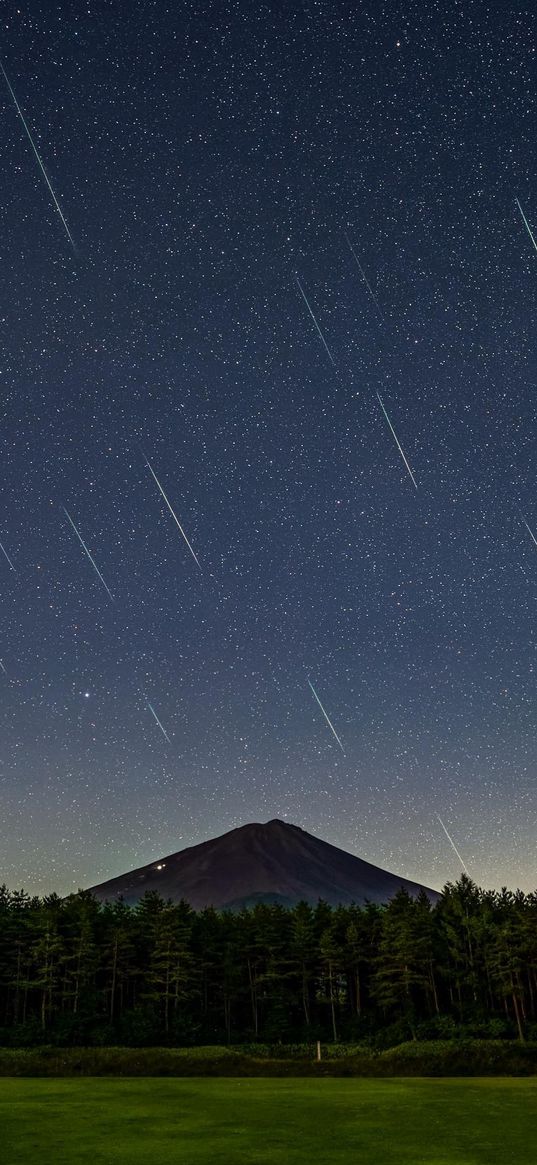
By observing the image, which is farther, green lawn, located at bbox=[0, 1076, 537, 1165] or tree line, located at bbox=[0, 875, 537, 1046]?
tree line, located at bbox=[0, 875, 537, 1046]

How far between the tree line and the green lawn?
44165 mm

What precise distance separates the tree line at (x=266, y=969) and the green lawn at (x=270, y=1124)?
1739 inches

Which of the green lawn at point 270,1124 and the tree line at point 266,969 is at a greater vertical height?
the tree line at point 266,969

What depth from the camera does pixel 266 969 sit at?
85.5 m

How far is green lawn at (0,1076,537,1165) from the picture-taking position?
15945 millimetres

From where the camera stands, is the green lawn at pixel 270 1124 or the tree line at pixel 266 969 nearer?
the green lawn at pixel 270 1124

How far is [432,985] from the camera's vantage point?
79.1 meters

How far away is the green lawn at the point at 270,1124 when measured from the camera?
15945 mm

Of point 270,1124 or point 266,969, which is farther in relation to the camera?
point 266,969

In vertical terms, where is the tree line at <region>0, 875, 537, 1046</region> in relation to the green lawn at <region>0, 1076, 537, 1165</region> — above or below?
above

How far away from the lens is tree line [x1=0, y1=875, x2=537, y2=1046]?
2901 inches

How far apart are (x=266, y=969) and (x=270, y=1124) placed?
2741 inches

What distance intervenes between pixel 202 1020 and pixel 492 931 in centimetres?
3034

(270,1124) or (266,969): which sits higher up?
(266,969)
